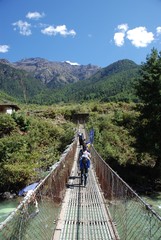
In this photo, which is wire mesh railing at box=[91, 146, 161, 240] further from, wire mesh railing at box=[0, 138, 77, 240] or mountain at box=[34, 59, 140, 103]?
mountain at box=[34, 59, 140, 103]

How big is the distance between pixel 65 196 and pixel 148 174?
12974 mm

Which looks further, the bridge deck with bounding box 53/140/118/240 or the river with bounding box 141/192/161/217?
the river with bounding box 141/192/161/217

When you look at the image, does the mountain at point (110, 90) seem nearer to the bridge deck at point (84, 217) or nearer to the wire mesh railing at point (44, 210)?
the bridge deck at point (84, 217)

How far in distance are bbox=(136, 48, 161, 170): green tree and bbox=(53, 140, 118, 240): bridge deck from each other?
33.3 ft

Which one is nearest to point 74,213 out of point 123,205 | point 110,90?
point 123,205

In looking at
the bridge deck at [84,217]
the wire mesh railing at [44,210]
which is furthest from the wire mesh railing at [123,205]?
the wire mesh railing at [44,210]

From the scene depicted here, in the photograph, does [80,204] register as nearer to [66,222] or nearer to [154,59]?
[66,222]

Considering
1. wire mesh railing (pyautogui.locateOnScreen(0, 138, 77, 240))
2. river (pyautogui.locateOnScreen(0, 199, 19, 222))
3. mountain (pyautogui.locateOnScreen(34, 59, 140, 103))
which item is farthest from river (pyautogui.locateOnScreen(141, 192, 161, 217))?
mountain (pyautogui.locateOnScreen(34, 59, 140, 103))

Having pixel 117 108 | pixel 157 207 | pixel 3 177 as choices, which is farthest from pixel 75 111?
pixel 157 207

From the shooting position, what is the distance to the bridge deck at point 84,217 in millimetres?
5434

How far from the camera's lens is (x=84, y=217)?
638 centimetres

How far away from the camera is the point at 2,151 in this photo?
19.4 m

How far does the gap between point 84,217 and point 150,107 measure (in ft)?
44.9

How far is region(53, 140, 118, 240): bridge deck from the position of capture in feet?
17.8
